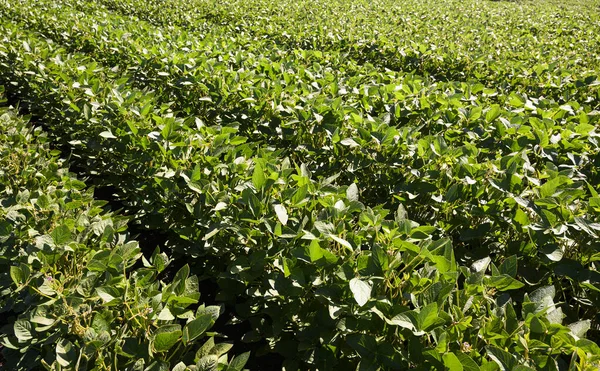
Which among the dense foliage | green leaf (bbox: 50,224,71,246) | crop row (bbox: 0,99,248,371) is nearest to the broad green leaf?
the dense foliage

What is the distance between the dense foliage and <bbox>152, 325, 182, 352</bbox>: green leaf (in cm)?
1

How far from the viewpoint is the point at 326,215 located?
194 cm

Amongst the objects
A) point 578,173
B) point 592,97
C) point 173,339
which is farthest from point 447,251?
point 592,97

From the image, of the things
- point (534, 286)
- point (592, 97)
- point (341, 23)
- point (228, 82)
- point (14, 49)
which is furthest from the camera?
point (341, 23)

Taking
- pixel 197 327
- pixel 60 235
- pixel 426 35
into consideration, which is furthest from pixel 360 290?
pixel 426 35

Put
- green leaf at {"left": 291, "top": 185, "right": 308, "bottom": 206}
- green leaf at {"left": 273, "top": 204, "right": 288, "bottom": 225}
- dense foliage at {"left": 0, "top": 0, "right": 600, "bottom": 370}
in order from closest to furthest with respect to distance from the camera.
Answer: dense foliage at {"left": 0, "top": 0, "right": 600, "bottom": 370} → green leaf at {"left": 273, "top": 204, "right": 288, "bottom": 225} → green leaf at {"left": 291, "top": 185, "right": 308, "bottom": 206}

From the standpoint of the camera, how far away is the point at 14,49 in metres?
4.82

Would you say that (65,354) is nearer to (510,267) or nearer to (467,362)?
(467,362)

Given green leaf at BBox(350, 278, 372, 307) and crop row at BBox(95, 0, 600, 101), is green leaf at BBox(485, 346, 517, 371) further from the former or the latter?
crop row at BBox(95, 0, 600, 101)

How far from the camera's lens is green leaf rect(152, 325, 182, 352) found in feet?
4.75

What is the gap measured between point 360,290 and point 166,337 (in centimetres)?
73

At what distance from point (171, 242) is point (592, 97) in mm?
4252

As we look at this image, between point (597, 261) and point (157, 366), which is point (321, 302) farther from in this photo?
point (597, 261)

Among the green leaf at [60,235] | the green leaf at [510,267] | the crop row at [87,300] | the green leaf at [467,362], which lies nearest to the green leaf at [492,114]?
the green leaf at [510,267]
